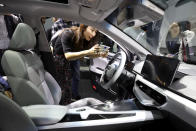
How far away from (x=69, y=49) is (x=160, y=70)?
1113 mm

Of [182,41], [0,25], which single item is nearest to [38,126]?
[0,25]

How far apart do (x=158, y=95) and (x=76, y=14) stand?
1.07 metres

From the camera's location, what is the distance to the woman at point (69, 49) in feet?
6.05

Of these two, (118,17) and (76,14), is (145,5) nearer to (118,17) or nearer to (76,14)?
(118,17)

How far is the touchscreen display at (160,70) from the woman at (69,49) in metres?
0.60

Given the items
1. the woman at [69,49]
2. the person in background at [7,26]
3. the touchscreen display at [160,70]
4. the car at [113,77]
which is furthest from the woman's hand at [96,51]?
the person in background at [7,26]

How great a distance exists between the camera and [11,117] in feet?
2.64

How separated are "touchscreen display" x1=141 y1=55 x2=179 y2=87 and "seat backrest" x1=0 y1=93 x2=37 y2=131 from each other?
791 mm

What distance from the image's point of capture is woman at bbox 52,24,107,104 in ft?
6.05

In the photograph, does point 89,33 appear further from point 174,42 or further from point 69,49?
point 174,42

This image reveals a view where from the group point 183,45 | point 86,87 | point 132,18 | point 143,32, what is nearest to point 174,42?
point 183,45

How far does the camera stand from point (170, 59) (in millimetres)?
989

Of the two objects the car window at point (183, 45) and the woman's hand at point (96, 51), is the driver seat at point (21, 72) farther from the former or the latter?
the car window at point (183, 45)

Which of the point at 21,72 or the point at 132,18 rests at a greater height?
the point at 132,18
